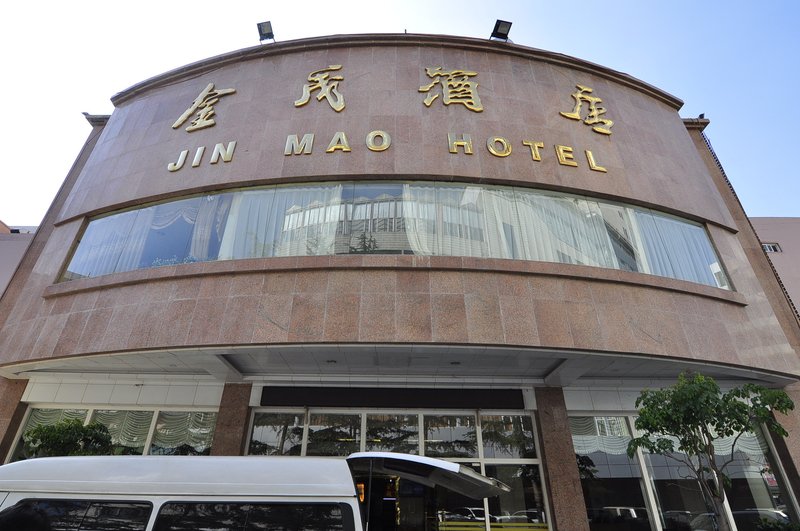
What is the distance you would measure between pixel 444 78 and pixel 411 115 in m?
2.04

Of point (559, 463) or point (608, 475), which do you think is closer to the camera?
point (559, 463)

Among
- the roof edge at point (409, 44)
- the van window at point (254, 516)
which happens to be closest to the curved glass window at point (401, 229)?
the roof edge at point (409, 44)

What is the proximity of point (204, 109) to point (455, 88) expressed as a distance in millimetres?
8057

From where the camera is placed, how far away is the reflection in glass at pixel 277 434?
997 centimetres

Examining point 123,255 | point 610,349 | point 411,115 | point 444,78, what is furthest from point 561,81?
point 123,255

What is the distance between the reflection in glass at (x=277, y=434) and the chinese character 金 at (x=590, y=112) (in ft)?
39.2

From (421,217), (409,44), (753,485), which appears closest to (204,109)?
(409,44)

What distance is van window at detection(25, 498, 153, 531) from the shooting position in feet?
13.2

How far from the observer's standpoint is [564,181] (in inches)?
422

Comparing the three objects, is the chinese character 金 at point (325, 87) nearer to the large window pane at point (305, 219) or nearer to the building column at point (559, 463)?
the large window pane at point (305, 219)

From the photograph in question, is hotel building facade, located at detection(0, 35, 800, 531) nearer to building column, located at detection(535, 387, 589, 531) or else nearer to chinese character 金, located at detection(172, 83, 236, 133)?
building column, located at detection(535, 387, 589, 531)

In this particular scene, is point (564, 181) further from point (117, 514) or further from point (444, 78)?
point (117, 514)

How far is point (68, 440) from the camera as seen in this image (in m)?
8.93

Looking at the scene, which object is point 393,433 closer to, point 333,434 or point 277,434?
point 333,434
